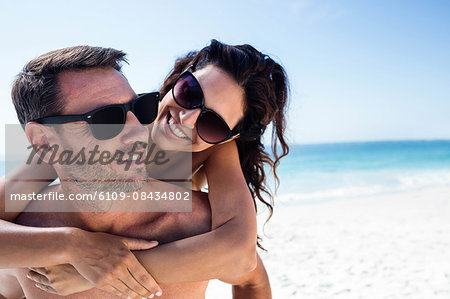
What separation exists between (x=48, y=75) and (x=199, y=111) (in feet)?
3.00

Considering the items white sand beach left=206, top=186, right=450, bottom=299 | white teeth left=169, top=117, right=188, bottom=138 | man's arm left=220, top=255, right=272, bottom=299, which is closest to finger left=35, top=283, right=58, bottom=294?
man's arm left=220, top=255, right=272, bottom=299

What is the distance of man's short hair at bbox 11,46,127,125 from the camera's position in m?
1.91

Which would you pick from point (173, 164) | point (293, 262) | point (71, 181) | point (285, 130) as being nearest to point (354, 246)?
point (293, 262)

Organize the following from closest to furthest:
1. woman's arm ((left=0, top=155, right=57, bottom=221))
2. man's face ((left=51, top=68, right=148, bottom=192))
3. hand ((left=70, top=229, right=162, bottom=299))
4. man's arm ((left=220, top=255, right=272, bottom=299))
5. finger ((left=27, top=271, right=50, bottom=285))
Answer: hand ((left=70, top=229, right=162, bottom=299)), finger ((left=27, top=271, right=50, bottom=285)), man's face ((left=51, top=68, right=148, bottom=192)), woman's arm ((left=0, top=155, right=57, bottom=221)), man's arm ((left=220, top=255, right=272, bottom=299))

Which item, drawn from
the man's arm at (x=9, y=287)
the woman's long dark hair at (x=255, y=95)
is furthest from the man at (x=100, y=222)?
the woman's long dark hair at (x=255, y=95)

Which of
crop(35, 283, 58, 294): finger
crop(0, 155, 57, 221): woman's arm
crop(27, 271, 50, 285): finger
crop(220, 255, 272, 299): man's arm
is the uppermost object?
crop(0, 155, 57, 221): woman's arm

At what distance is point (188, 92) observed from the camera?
2.54 m

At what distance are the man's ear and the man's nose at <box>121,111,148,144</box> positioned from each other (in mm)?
365

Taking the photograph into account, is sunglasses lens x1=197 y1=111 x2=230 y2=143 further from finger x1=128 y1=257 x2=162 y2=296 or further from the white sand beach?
the white sand beach

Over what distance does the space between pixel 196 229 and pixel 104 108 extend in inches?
30.8

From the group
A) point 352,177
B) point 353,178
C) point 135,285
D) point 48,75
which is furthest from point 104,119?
point 352,177

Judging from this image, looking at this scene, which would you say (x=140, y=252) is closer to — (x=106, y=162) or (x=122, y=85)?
(x=106, y=162)

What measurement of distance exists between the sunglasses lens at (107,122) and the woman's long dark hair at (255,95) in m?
0.96

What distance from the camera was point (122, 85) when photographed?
77.9 inches
